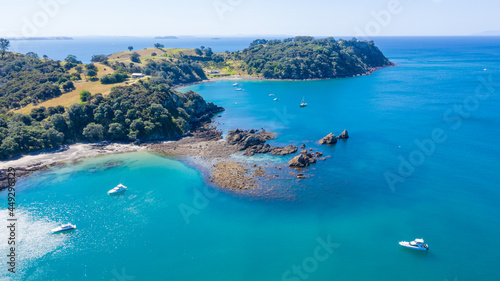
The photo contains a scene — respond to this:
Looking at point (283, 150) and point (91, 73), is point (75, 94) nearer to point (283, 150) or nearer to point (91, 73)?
point (91, 73)

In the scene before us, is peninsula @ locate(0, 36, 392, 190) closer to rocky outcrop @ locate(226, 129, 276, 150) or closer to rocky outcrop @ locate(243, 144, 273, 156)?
rocky outcrop @ locate(243, 144, 273, 156)

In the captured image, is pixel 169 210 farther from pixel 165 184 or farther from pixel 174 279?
pixel 174 279

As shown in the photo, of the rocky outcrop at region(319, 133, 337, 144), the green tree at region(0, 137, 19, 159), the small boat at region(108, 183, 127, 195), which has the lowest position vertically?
the small boat at region(108, 183, 127, 195)

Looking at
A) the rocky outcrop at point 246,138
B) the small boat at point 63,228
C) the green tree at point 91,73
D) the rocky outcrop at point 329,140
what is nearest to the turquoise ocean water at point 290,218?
the small boat at point 63,228

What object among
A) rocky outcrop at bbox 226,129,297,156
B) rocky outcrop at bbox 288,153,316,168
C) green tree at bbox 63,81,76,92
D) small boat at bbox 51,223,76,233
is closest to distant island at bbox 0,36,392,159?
green tree at bbox 63,81,76,92

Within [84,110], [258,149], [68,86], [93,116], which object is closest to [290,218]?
[258,149]

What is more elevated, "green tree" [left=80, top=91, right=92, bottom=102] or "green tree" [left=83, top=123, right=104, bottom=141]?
"green tree" [left=80, top=91, right=92, bottom=102]

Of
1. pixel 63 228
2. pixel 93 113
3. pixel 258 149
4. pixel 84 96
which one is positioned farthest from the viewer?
pixel 84 96
